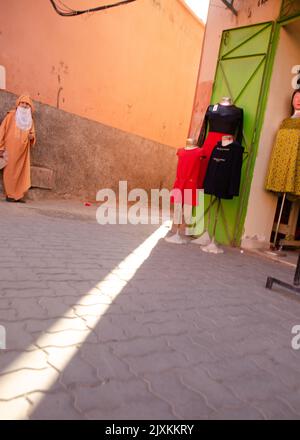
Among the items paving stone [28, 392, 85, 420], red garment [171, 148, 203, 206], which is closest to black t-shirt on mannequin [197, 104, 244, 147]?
red garment [171, 148, 203, 206]

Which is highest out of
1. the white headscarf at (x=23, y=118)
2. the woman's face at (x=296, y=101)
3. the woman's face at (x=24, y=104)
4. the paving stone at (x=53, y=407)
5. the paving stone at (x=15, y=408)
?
the woman's face at (x=296, y=101)

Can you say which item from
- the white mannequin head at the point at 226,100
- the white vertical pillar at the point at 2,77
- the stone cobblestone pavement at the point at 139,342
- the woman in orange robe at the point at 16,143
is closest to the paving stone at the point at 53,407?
the stone cobblestone pavement at the point at 139,342

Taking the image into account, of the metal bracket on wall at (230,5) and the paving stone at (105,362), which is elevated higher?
the metal bracket on wall at (230,5)

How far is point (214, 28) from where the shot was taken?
19.5 feet

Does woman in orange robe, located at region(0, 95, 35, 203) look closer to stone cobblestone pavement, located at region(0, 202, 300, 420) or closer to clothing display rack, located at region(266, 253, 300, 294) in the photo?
stone cobblestone pavement, located at region(0, 202, 300, 420)

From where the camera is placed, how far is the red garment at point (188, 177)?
507cm

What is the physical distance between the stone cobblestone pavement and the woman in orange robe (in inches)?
132

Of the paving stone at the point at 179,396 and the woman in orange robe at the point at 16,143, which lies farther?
the woman in orange robe at the point at 16,143

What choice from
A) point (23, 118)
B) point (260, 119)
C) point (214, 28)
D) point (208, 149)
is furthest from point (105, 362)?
point (23, 118)

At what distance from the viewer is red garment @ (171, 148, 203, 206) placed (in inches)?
200

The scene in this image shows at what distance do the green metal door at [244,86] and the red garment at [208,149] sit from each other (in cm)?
52

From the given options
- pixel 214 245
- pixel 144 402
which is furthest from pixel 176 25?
pixel 144 402

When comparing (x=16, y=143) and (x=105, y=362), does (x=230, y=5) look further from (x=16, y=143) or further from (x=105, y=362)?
(x=105, y=362)

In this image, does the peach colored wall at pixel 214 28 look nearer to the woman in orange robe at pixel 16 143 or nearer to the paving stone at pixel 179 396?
the woman in orange robe at pixel 16 143
